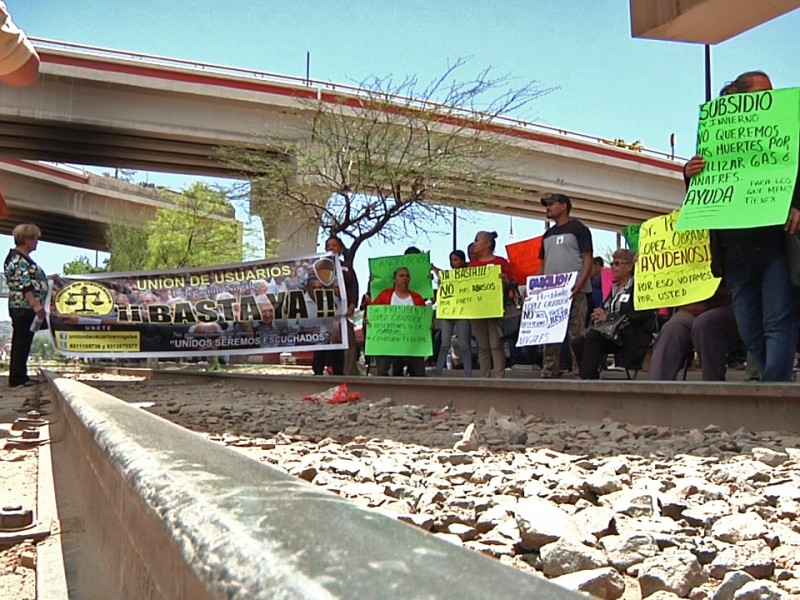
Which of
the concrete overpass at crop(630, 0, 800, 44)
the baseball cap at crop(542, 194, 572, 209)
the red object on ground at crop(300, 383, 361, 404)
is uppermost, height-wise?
the concrete overpass at crop(630, 0, 800, 44)

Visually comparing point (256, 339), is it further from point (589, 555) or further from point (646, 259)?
point (589, 555)

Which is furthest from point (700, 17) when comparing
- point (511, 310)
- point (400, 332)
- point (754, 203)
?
point (400, 332)

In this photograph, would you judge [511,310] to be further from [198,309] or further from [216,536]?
[216,536]

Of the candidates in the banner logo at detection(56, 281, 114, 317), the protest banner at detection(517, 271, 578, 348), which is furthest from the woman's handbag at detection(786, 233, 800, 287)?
the banner logo at detection(56, 281, 114, 317)

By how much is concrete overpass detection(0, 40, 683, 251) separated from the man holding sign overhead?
19.1m

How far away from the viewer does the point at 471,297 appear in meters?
10.3

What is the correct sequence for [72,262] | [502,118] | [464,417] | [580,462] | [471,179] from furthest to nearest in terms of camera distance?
[72,262] → [502,118] → [471,179] → [464,417] → [580,462]

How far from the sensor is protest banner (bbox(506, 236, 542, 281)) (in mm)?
11172

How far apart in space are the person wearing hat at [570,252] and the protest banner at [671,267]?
3.33ft

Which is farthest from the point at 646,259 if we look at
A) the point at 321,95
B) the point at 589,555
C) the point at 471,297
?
the point at 321,95

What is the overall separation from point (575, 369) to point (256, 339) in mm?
4948

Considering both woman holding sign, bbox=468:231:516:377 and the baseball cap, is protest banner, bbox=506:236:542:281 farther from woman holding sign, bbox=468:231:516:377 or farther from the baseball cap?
the baseball cap

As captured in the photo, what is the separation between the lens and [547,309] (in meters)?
9.02

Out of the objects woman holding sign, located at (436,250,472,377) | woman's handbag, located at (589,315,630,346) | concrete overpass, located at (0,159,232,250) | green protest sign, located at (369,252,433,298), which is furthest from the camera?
concrete overpass, located at (0,159,232,250)
